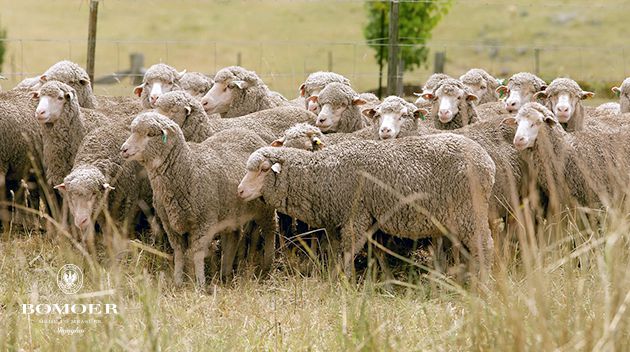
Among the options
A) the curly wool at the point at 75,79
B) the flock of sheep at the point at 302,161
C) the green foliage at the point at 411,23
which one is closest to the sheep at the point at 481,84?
the flock of sheep at the point at 302,161

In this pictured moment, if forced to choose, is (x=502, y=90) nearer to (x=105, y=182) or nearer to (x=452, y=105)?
(x=452, y=105)

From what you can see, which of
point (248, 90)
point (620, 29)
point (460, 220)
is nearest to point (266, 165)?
point (460, 220)

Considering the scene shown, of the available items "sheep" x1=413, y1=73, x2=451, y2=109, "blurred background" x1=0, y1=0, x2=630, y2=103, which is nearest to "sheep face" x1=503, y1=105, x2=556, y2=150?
"sheep" x1=413, y1=73, x2=451, y2=109

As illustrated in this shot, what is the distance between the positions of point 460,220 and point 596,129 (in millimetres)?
1924

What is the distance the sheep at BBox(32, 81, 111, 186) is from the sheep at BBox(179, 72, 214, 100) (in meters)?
1.59

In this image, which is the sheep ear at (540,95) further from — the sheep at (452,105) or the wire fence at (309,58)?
the wire fence at (309,58)

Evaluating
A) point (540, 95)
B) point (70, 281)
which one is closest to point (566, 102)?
point (540, 95)

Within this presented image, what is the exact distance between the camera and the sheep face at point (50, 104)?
7.34 m

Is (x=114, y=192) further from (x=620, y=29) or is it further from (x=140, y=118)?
(x=620, y=29)

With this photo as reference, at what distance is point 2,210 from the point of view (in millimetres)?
7676

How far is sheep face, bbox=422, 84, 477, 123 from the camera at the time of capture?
7.73 meters

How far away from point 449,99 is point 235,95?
1.85 meters

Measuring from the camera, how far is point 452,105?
7824 millimetres

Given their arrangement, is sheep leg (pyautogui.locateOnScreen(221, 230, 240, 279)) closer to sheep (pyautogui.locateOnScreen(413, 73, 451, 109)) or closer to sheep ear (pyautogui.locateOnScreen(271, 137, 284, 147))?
sheep ear (pyautogui.locateOnScreen(271, 137, 284, 147))
